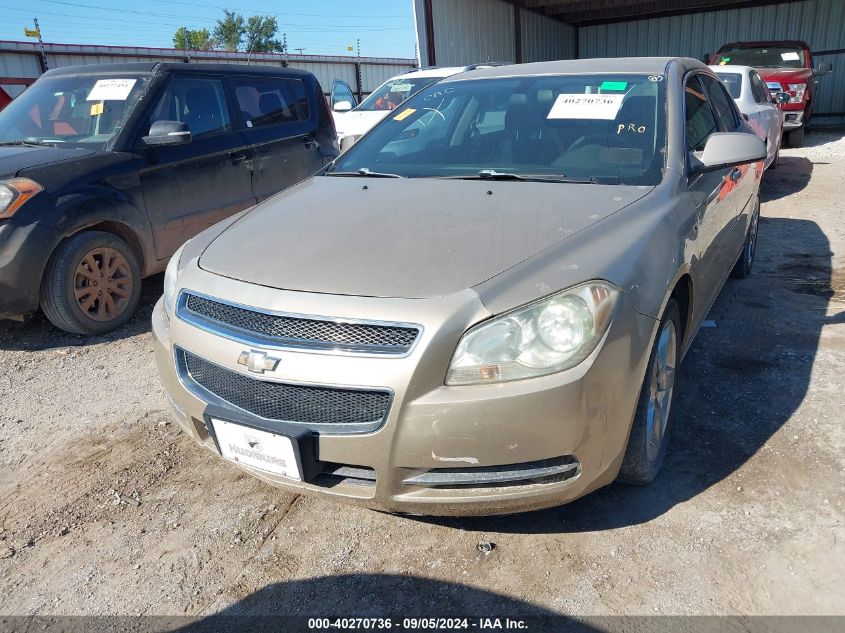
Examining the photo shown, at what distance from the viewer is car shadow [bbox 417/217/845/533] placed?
2537 millimetres

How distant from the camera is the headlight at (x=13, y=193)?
4.07 m

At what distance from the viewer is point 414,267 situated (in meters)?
2.21

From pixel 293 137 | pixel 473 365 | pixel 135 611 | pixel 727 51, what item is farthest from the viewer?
pixel 727 51

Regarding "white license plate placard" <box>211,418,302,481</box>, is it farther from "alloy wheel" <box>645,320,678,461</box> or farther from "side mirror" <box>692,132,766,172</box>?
"side mirror" <box>692,132,766,172</box>

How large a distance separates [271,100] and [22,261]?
2758mm

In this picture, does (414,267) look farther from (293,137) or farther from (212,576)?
(293,137)

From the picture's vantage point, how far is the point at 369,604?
2.16 meters

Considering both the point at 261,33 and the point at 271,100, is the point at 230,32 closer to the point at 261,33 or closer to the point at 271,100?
the point at 261,33

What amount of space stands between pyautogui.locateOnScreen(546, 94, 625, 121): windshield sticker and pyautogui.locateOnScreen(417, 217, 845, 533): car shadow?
1368 mm

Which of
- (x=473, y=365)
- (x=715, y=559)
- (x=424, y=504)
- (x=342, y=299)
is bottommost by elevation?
(x=715, y=559)

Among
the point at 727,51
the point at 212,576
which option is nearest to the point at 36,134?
the point at 212,576

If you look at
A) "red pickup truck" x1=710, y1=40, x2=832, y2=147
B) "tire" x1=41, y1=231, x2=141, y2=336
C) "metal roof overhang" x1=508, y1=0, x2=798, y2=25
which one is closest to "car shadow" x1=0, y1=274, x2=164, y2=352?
"tire" x1=41, y1=231, x2=141, y2=336

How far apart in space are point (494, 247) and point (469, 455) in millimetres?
717

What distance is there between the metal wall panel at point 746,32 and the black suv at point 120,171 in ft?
57.1
